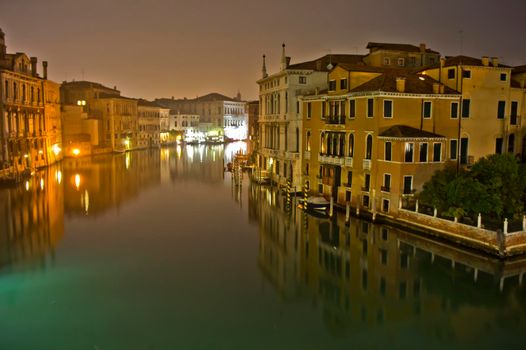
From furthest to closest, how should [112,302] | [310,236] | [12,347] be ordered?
[310,236], [112,302], [12,347]

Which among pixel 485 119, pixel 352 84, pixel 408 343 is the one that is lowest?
pixel 408 343

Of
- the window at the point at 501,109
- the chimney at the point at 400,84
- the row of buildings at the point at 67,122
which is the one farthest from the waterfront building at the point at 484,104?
the row of buildings at the point at 67,122

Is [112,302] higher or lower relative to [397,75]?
lower

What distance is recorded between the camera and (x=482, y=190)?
14.7 m

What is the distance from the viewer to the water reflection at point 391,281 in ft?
32.5

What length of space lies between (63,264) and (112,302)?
3370 millimetres

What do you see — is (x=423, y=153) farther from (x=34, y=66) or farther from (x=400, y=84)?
(x=34, y=66)

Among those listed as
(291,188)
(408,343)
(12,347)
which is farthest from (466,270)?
(291,188)

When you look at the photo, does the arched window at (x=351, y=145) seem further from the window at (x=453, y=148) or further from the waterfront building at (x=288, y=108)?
the waterfront building at (x=288, y=108)

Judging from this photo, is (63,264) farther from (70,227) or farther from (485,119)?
(485,119)

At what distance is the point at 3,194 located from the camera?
23.2 meters

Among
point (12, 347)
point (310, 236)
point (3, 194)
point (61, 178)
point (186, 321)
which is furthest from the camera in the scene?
point (61, 178)

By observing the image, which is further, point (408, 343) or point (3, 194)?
point (3, 194)

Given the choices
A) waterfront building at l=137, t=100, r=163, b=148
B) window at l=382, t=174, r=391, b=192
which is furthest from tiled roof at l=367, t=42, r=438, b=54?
waterfront building at l=137, t=100, r=163, b=148
